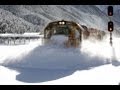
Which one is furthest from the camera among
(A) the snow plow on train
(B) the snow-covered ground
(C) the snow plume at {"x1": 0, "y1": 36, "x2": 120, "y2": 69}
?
(A) the snow plow on train

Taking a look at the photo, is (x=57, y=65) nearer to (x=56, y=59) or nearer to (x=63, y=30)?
(x=56, y=59)

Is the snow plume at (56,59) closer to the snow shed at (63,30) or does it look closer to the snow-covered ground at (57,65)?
the snow-covered ground at (57,65)

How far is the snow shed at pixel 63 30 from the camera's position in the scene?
1347 centimetres

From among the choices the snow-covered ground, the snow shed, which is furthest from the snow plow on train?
the snow-covered ground

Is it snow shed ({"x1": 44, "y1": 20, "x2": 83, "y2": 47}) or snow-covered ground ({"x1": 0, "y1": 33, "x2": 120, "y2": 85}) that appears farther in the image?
snow shed ({"x1": 44, "y1": 20, "x2": 83, "y2": 47})

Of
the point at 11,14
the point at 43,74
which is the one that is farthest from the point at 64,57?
the point at 11,14

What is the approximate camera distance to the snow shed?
44.2 feet

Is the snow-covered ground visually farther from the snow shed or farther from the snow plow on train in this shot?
the snow shed
